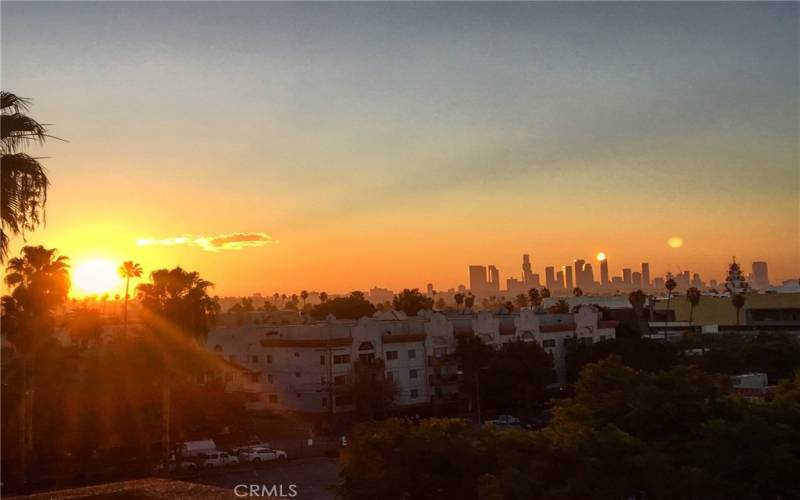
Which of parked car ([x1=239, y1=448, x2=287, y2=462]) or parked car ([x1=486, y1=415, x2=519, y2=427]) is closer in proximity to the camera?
parked car ([x1=239, y1=448, x2=287, y2=462])

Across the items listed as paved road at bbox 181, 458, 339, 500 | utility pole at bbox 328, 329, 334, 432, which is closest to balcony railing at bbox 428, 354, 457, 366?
utility pole at bbox 328, 329, 334, 432

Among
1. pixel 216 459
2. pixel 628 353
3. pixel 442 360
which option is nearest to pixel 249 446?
pixel 216 459

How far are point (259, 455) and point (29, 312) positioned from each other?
1527 cm

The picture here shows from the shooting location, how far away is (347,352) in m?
57.6

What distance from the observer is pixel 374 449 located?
19484mm

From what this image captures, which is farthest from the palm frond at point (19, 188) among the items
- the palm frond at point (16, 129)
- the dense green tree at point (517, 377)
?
the dense green tree at point (517, 377)

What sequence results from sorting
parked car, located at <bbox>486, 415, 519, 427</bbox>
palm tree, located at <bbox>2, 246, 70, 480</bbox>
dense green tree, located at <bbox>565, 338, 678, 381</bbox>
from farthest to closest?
dense green tree, located at <bbox>565, 338, 678, 381</bbox> < parked car, located at <bbox>486, 415, 519, 427</bbox> < palm tree, located at <bbox>2, 246, 70, 480</bbox>

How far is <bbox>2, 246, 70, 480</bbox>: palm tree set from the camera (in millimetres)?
33969

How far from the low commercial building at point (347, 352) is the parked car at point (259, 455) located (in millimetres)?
11207

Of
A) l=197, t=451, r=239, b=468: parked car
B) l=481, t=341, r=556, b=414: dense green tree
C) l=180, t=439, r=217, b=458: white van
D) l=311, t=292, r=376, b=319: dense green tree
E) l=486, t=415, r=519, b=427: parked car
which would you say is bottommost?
l=486, t=415, r=519, b=427: parked car

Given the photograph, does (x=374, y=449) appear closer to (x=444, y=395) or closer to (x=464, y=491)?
(x=464, y=491)

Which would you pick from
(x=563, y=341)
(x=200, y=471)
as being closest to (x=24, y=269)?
(x=200, y=471)

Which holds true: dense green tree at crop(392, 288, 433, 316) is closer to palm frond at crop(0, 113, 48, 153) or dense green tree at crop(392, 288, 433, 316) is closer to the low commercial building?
the low commercial building

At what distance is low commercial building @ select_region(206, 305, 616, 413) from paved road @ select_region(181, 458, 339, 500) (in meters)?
12.8
